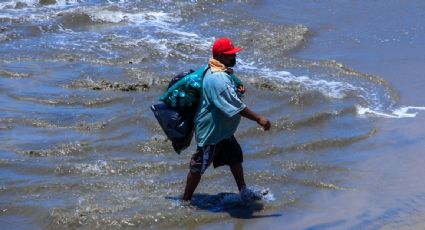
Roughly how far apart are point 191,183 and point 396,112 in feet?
11.2

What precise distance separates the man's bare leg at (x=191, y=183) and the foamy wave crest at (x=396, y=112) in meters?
3.10

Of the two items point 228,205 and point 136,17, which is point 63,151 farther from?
point 136,17

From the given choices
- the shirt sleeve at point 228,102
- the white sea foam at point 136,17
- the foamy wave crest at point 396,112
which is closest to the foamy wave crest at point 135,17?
the white sea foam at point 136,17

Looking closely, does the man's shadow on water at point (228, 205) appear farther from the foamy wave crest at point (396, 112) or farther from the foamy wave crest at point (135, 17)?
the foamy wave crest at point (135, 17)

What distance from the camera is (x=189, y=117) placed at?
6043 millimetres

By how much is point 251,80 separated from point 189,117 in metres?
3.73

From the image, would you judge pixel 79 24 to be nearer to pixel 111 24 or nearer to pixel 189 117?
pixel 111 24

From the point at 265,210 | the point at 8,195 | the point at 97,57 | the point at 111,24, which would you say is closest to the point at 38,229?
the point at 8,195

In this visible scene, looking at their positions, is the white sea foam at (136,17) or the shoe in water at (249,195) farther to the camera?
the white sea foam at (136,17)

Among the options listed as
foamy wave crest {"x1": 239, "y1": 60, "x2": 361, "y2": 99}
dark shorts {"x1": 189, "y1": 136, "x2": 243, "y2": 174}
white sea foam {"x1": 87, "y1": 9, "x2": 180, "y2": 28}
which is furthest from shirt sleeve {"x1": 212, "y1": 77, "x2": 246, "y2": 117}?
white sea foam {"x1": 87, "y1": 9, "x2": 180, "y2": 28}

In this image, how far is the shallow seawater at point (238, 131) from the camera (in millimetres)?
6055

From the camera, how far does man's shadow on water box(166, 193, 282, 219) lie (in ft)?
19.9

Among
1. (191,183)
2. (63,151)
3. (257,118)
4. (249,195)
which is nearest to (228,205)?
(249,195)

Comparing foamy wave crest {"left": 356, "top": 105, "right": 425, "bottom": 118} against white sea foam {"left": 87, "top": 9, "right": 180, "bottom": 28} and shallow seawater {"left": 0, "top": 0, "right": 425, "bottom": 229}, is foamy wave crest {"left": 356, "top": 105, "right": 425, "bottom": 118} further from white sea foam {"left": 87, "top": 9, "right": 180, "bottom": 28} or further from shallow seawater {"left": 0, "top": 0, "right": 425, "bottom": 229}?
white sea foam {"left": 87, "top": 9, "right": 180, "bottom": 28}
